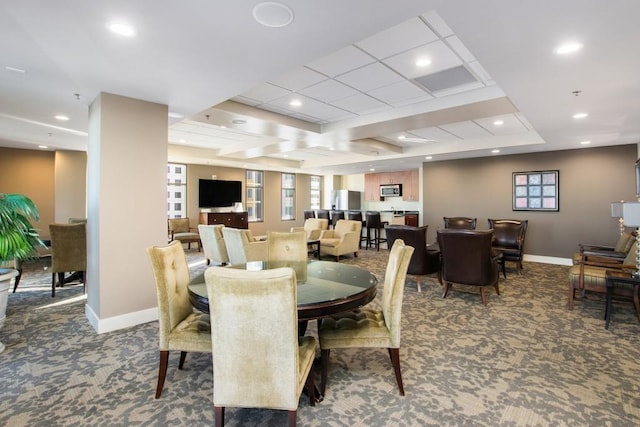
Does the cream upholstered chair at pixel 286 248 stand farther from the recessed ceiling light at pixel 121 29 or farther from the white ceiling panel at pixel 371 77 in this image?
the recessed ceiling light at pixel 121 29

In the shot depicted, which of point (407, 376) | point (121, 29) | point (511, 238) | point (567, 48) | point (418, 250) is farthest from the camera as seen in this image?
point (511, 238)

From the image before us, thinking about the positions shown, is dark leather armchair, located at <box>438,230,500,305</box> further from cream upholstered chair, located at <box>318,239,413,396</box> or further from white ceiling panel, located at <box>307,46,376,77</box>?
white ceiling panel, located at <box>307,46,376,77</box>

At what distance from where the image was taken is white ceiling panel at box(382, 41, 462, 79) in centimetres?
281

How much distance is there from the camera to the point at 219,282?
1.50 m

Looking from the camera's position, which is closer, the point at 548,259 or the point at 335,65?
the point at 335,65

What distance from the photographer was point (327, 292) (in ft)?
7.06

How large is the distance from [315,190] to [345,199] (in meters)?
1.64

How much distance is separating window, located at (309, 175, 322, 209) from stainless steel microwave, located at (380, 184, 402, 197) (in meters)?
2.92

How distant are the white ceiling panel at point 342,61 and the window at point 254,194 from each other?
308 inches

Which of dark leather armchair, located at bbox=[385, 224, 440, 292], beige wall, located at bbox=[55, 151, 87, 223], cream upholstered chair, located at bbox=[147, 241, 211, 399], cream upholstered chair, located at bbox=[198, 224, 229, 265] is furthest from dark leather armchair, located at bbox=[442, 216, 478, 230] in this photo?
beige wall, located at bbox=[55, 151, 87, 223]

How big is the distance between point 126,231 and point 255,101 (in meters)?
2.25

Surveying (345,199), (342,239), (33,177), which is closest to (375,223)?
(342,239)

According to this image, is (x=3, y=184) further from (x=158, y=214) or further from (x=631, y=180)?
(x=631, y=180)

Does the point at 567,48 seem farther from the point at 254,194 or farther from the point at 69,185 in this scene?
the point at 254,194
